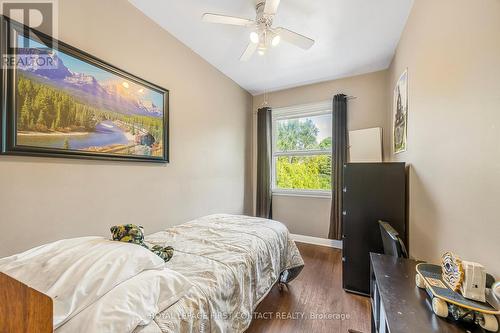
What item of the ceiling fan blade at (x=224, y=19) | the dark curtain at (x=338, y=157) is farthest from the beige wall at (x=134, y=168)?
the dark curtain at (x=338, y=157)

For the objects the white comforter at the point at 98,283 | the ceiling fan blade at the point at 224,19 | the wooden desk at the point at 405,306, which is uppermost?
the ceiling fan blade at the point at 224,19

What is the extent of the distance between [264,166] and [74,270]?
3.12m

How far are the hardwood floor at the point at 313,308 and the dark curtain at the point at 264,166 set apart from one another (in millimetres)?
1403

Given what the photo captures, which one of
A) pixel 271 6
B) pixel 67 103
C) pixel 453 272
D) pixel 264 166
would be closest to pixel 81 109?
pixel 67 103

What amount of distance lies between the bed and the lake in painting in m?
0.78

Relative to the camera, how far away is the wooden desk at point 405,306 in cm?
69

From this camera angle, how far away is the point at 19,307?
57 cm

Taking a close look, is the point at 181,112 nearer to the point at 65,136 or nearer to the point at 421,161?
the point at 65,136

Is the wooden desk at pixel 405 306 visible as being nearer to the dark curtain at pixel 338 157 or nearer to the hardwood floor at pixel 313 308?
the hardwood floor at pixel 313 308

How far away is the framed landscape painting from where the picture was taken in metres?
1.21

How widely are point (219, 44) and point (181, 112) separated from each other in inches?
37.2

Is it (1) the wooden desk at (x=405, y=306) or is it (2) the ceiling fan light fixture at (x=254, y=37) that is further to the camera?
(2) the ceiling fan light fixture at (x=254, y=37)

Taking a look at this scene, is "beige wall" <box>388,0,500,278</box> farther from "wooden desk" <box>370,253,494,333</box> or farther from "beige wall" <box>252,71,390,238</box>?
"beige wall" <box>252,71,390,238</box>

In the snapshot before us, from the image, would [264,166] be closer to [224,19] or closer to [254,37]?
[254,37]
